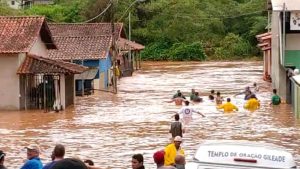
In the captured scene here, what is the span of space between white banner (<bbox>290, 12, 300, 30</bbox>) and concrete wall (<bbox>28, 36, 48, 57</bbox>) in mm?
11974

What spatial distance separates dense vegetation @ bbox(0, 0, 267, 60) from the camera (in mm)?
81000

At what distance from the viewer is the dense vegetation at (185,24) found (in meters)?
81.0

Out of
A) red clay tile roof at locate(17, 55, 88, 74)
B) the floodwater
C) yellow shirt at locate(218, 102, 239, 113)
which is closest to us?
the floodwater

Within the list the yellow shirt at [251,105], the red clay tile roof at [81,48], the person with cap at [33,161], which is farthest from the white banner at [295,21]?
the person with cap at [33,161]

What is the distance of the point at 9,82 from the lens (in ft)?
113

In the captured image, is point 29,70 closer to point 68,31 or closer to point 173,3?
point 68,31

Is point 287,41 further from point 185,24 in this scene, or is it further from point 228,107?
point 185,24

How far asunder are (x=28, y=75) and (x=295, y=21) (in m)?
12.6

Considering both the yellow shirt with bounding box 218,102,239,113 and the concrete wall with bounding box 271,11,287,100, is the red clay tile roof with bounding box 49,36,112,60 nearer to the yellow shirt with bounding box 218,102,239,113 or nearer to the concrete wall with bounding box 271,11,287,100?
the concrete wall with bounding box 271,11,287,100

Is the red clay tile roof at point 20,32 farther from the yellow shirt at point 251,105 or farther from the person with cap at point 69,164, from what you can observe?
the person with cap at point 69,164

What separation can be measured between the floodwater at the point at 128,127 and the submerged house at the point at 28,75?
3.84 ft

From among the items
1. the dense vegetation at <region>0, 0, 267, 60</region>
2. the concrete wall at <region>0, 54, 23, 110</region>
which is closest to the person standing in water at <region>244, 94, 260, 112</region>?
the concrete wall at <region>0, 54, 23, 110</region>

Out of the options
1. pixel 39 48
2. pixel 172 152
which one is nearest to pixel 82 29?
pixel 39 48

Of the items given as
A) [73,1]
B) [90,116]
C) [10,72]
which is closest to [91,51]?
[10,72]
